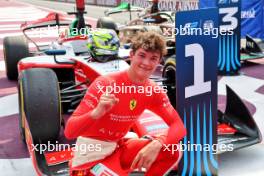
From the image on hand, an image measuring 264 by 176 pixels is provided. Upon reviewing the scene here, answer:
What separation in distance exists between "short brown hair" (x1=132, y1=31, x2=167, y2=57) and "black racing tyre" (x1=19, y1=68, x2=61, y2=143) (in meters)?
1.43

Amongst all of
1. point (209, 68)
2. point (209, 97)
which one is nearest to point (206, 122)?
point (209, 97)

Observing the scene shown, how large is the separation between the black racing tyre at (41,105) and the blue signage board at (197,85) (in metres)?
1.19

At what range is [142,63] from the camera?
8.17ft

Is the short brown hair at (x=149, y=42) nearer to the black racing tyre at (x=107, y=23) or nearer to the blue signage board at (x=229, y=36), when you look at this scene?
the blue signage board at (x=229, y=36)

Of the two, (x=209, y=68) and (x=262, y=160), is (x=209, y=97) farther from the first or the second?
(x=262, y=160)

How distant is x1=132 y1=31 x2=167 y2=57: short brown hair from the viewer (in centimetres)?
249

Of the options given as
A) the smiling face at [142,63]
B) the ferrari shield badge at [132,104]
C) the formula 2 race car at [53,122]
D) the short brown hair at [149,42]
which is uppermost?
the short brown hair at [149,42]

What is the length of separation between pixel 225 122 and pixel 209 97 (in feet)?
3.16

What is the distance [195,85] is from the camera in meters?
3.05

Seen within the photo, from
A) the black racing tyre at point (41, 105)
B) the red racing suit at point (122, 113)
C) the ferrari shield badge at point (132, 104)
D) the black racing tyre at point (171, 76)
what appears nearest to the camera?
the red racing suit at point (122, 113)

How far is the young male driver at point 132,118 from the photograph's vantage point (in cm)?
246

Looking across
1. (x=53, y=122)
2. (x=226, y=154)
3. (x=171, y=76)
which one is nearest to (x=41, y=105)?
(x=53, y=122)

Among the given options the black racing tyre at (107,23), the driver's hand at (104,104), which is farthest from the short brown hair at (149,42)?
the black racing tyre at (107,23)

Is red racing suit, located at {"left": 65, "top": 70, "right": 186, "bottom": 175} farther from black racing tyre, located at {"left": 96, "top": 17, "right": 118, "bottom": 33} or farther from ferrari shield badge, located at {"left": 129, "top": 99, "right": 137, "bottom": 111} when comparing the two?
black racing tyre, located at {"left": 96, "top": 17, "right": 118, "bottom": 33}
